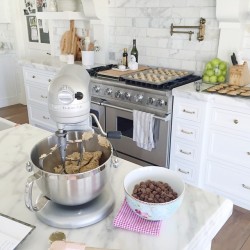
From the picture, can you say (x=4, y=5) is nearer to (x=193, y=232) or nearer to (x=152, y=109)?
(x=152, y=109)

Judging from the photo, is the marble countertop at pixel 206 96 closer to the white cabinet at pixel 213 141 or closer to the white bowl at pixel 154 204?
the white cabinet at pixel 213 141

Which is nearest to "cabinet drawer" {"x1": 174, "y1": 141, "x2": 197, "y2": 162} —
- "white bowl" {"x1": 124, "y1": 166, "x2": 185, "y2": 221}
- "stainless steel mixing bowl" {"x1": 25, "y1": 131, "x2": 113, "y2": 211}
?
"white bowl" {"x1": 124, "y1": 166, "x2": 185, "y2": 221}

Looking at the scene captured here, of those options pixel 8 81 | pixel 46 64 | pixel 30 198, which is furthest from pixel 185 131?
pixel 8 81

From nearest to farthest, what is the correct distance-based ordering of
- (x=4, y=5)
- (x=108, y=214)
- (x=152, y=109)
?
(x=108, y=214), (x=152, y=109), (x=4, y=5)

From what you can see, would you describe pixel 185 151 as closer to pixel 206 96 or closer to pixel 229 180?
pixel 229 180

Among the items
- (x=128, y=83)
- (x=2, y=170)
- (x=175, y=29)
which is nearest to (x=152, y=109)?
(x=128, y=83)

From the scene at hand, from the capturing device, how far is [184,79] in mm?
2791

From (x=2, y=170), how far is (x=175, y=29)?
2.41 meters

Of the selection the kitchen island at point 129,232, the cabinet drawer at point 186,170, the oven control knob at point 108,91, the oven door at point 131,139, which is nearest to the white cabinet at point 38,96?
the oven control knob at point 108,91

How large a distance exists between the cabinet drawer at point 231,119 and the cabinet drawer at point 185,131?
192 mm

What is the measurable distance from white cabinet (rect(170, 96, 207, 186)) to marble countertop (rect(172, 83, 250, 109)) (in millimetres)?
49

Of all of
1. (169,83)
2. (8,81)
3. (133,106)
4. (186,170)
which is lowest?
(186,170)

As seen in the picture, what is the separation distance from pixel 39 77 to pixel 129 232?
127 inches

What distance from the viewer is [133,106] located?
109 inches
